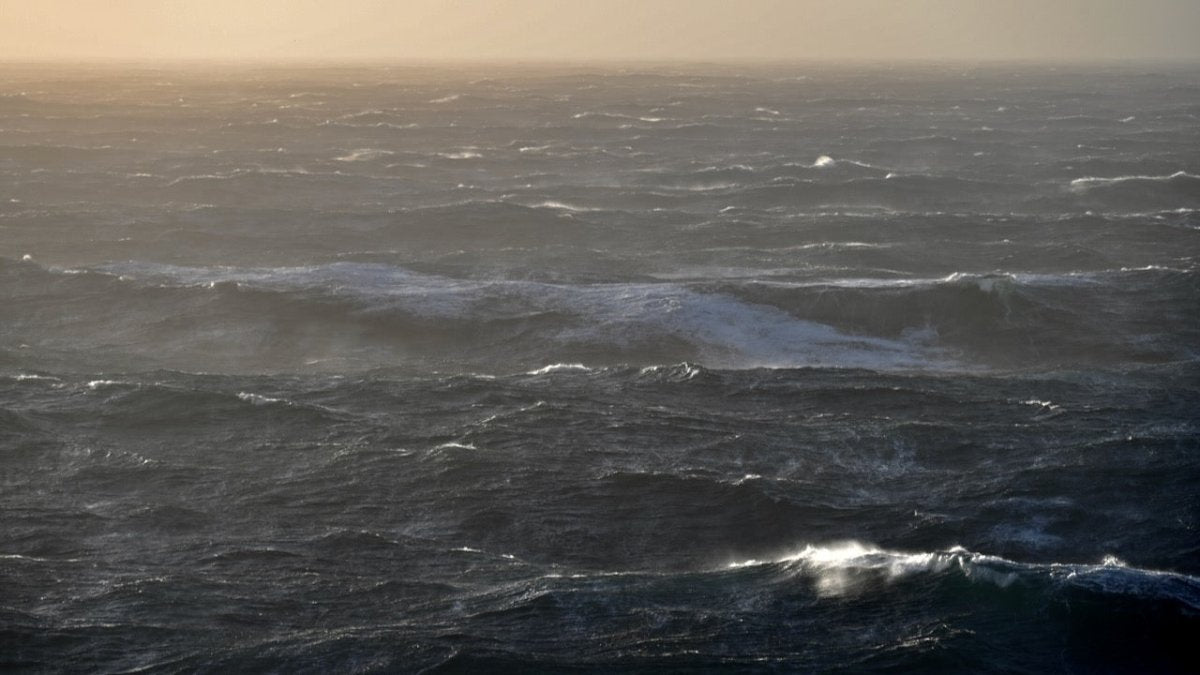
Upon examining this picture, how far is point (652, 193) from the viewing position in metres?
78.5

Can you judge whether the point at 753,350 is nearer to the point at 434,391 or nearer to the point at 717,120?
the point at 434,391

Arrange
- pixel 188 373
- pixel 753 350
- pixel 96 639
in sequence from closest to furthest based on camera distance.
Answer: pixel 96 639 → pixel 188 373 → pixel 753 350

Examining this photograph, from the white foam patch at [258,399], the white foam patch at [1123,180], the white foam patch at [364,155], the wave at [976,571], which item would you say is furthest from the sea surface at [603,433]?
the white foam patch at [364,155]

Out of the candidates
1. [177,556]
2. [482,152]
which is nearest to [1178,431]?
[177,556]

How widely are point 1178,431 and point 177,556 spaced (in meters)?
21.2

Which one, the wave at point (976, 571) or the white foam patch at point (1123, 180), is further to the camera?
the white foam patch at point (1123, 180)

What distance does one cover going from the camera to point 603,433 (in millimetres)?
33938

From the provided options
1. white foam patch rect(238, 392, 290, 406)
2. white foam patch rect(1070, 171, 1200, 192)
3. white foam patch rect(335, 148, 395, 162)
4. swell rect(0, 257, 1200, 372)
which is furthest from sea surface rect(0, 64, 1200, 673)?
white foam patch rect(335, 148, 395, 162)

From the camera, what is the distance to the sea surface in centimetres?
2388

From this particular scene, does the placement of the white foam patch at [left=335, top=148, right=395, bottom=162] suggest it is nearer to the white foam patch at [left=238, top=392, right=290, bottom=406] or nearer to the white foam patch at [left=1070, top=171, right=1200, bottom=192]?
the white foam patch at [left=1070, top=171, right=1200, bottom=192]

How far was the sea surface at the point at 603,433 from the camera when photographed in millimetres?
23875

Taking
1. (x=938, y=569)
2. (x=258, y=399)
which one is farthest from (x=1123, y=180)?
(x=938, y=569)

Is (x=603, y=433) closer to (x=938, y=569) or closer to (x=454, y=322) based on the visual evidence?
(x=938, y=569)

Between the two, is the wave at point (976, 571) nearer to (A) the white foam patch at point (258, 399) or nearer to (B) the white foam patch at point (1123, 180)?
(A) the white foam patch at point (258, 399)
